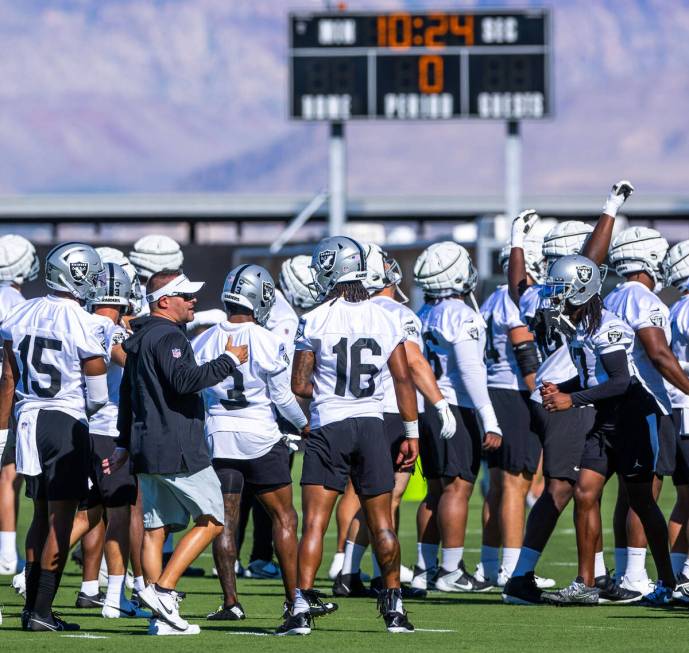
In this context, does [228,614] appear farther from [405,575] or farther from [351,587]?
[405,575]

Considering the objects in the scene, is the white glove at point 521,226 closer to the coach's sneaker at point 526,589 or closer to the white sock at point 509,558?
the white sock at point 509,558

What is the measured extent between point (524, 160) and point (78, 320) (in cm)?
17670

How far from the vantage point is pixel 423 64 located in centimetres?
2439

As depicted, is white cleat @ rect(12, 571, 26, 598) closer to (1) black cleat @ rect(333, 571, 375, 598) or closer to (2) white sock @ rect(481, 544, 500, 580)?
(1) black cleat @ rect(333, 571, 375, 598)

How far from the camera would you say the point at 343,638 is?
7.82 metres

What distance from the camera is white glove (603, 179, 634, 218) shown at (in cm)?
945

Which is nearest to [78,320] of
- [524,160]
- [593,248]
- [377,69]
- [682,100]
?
[593,248]

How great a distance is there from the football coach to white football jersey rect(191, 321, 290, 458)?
0.39 m

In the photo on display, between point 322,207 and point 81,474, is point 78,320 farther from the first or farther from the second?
point 322,207

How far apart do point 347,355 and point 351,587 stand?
2.36 meters

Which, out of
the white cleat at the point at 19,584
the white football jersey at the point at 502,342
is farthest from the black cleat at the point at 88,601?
the white football jersey at the point at 502,342

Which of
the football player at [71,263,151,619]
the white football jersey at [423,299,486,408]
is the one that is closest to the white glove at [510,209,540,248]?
the white football jersey at [423,299,486,408]

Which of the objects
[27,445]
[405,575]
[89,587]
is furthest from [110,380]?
[405,575]

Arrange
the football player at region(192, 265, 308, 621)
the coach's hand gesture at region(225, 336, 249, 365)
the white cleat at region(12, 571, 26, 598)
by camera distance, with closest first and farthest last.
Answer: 1. the coach's hand gesture at region(225, 336, 249, 365)
2. the football player at region(192, 265, 308, 621)
3. the white cleat at region(12, 571, 26, 598)
